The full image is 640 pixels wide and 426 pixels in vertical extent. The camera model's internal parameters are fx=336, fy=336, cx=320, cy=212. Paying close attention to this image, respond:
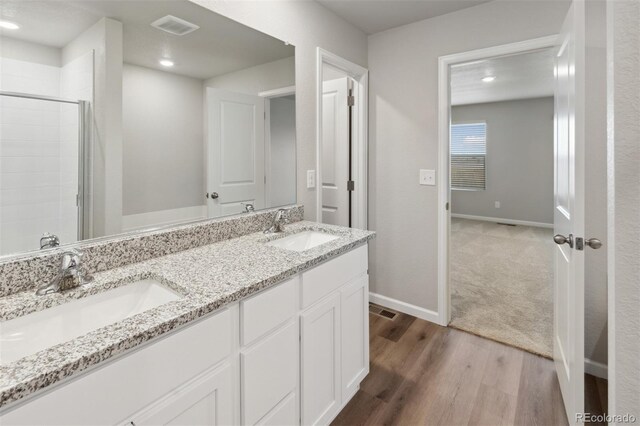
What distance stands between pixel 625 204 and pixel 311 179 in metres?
1.78

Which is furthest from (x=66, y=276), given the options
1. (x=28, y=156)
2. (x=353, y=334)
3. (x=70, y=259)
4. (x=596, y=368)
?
(x=596, y=368)

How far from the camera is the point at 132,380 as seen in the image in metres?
0.81

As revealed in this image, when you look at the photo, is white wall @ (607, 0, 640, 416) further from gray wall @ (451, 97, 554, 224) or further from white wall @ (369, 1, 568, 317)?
gray wall @ (451, 97, 554, 224)

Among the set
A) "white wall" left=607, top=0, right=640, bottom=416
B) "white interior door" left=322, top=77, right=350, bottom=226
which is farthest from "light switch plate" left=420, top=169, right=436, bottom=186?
"white wall" left=607, top=0, right=640, bottom=416

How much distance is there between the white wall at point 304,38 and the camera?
1955 millimetres

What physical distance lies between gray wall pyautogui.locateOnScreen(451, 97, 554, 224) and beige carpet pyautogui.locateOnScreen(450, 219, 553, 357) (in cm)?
93

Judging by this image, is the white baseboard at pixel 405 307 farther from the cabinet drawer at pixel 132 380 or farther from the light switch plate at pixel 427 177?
the cabinet drawer at pixel 132 380

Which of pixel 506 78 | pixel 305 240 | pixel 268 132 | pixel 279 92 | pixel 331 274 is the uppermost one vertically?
pixel 506 78

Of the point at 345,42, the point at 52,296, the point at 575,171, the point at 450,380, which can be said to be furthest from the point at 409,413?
the point at 345,42

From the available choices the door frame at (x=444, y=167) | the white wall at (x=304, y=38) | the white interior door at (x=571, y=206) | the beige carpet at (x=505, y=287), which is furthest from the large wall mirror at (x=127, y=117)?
the beige carpet at (x=505, y=287)

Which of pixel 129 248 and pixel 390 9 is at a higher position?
pixel 390 9

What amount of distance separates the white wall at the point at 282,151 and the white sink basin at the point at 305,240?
0.28 metres

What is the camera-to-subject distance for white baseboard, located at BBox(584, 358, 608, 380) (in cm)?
202

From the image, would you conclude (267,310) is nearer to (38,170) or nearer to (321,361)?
(321,361)
